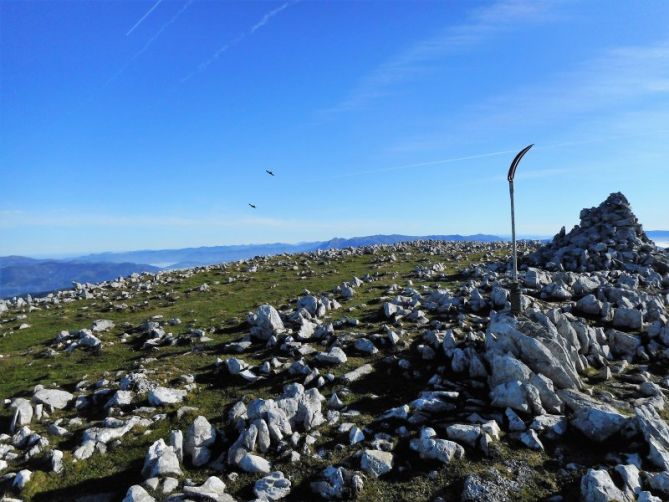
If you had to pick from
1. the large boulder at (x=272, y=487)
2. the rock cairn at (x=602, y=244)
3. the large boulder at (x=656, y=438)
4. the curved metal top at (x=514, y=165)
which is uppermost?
the curved metal top at (x=514, y=165)

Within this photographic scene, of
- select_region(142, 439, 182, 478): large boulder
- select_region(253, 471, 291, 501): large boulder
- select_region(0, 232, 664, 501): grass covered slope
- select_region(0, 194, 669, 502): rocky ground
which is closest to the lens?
select_region(253, 471, 291, 501): large boulder

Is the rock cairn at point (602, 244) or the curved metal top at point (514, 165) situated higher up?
the curved metal top at point (514, 165)

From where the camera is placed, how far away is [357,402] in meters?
14.6

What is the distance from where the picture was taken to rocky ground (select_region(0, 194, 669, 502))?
1045 centimetres

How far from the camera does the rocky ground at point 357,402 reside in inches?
412

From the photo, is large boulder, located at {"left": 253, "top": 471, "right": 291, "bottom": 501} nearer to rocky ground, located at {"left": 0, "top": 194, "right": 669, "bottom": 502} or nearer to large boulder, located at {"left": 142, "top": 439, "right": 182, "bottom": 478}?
rocky ground, located at {"left": 0, "top": 194, "right": 669, "bottom": 502}

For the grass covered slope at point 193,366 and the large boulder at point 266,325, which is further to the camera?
the large boulder at point 266,325

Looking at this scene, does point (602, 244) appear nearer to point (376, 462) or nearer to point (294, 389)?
point (294, 389)

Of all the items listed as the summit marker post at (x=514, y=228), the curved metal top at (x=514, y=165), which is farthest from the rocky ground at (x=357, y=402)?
the curved metal top at (x=514, y=165)

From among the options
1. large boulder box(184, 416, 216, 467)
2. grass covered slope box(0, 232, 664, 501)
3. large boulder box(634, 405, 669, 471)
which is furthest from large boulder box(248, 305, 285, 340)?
large boulder box(634, 405, 669, 471)

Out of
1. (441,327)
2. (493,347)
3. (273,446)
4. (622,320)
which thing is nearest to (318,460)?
(273,446)

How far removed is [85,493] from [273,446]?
4.55 meters

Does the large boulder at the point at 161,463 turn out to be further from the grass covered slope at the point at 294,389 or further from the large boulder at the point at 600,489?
the large boulder at the point at 600,489

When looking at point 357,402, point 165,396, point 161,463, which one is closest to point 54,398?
point 165,396
